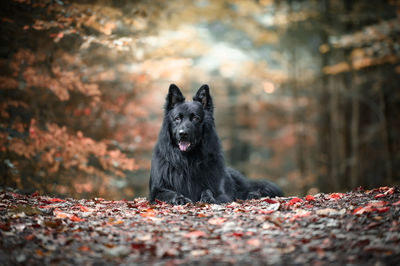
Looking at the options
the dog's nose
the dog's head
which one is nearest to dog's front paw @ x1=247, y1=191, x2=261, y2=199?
the dog's head

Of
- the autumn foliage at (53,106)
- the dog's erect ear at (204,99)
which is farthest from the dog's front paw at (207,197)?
the autumn foliage at (53,106)

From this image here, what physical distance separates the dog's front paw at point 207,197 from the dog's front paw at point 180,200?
0.26 metres

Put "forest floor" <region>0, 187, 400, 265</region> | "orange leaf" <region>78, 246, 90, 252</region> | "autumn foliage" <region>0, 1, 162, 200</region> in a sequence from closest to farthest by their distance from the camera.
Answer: "forest floor" <region>0, 187, 400, 265</region> → "orange leaf" <region>78, 246, 90, 252</region> → "autumn foliage" <region>0, 1, 162, 200</region>

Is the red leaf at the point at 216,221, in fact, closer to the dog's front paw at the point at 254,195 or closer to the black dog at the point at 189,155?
the black dog at the point at 189,155

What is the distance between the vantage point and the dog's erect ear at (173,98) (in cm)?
546

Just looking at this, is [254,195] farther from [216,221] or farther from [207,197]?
[216,221]

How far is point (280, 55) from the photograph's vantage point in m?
15.0

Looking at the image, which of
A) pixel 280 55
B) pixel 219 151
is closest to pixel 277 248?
pixel 219 151

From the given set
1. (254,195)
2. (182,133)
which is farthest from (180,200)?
(254,195)

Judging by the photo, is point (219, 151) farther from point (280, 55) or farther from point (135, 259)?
point (280, 55)

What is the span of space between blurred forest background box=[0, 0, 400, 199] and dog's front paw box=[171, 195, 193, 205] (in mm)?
3389

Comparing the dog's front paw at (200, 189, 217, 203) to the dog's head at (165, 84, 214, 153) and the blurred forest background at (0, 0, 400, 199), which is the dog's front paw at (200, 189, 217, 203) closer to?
the dog's head at (165, 84, 214, 153)

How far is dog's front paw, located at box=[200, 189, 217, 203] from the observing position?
16.6 feet

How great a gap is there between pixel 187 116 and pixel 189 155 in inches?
24.2
